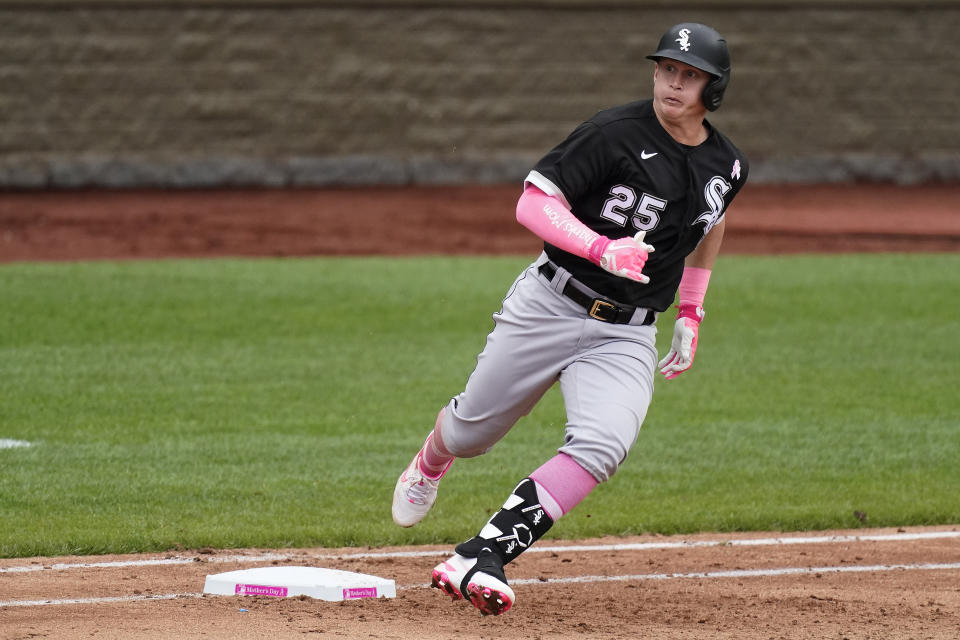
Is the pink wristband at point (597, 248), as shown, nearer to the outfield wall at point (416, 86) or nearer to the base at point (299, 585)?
the base at point (299, 585)

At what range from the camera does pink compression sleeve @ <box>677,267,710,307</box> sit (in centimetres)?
556

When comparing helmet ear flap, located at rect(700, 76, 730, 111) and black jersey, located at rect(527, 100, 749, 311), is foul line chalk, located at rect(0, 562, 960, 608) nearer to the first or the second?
black jersey, located at rect(527, 100, 749, 311)

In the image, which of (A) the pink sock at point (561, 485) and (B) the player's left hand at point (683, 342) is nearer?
(A) the pink sock at point (561, 485)

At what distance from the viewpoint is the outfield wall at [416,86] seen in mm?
19641

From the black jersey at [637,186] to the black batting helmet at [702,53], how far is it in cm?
21

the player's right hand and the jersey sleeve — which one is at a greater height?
the jersey sleeve

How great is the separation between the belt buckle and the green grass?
2062 millimetres

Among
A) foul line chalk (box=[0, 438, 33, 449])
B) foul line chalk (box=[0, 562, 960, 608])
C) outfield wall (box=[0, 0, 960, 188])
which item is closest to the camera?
foul line chalk (box=[0, 562, 960, 608])

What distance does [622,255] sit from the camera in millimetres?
4547

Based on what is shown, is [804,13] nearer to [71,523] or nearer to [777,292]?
[777,292]

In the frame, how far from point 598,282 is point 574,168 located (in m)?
0.43

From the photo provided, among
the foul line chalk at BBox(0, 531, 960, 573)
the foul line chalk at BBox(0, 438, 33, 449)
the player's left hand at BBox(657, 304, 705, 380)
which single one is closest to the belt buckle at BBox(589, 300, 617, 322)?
the player's left hand at BBox(657, 304, 705, 380)

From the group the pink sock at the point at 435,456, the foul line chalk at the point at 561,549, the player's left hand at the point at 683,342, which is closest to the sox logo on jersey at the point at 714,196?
the player's left hand at the point at 683,342

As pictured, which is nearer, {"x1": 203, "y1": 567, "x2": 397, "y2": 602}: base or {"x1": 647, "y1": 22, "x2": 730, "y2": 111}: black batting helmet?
{"x1": 647, "y1": 22, "x2": 730, "y2": 111}: black batting helmet
